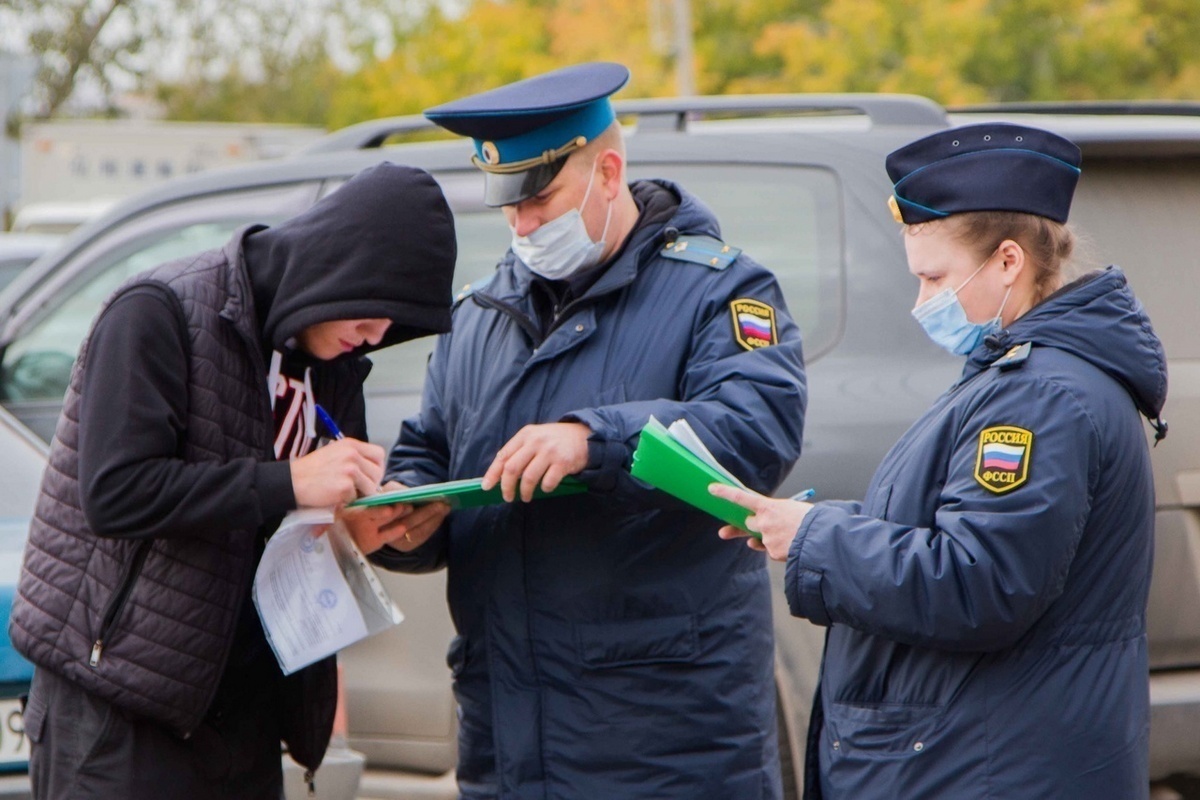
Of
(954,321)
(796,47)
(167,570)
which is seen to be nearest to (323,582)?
(167,570)

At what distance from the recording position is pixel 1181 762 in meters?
3.31

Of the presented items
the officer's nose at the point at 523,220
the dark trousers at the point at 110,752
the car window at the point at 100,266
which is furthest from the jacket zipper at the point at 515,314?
the car window at the point at 100,266

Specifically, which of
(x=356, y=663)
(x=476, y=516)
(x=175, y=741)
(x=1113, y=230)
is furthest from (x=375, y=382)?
(x=1113, y=230)

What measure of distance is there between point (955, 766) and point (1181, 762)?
1.50 meters

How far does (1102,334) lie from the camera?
207cm

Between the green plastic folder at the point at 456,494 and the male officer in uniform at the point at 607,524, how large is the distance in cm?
10

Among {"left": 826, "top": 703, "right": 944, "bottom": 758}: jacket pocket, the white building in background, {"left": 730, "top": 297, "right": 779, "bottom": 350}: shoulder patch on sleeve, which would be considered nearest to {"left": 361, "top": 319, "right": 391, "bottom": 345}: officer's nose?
{"left": 730, "top": 297, "right": 779, "bottom": 350}: shoulder patch on sleeve

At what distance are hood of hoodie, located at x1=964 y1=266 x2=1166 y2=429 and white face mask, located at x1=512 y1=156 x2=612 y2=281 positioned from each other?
0.83 meters

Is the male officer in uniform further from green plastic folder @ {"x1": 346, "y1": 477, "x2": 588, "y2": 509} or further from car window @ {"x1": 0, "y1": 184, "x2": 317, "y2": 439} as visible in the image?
car window @ {"x1": 0, "y1": 184, "x2": 317, "y2": 439}

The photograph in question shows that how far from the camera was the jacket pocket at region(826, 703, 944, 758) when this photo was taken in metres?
2.11

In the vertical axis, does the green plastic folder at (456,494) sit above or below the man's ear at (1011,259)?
below

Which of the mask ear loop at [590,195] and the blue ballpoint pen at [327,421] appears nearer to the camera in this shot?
the blue ballpoint pen at [327,421]

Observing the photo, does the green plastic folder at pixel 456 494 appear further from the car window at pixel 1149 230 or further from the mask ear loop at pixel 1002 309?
the car window at pixel 1149 230

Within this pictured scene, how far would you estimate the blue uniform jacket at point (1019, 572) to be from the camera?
1994 mm
